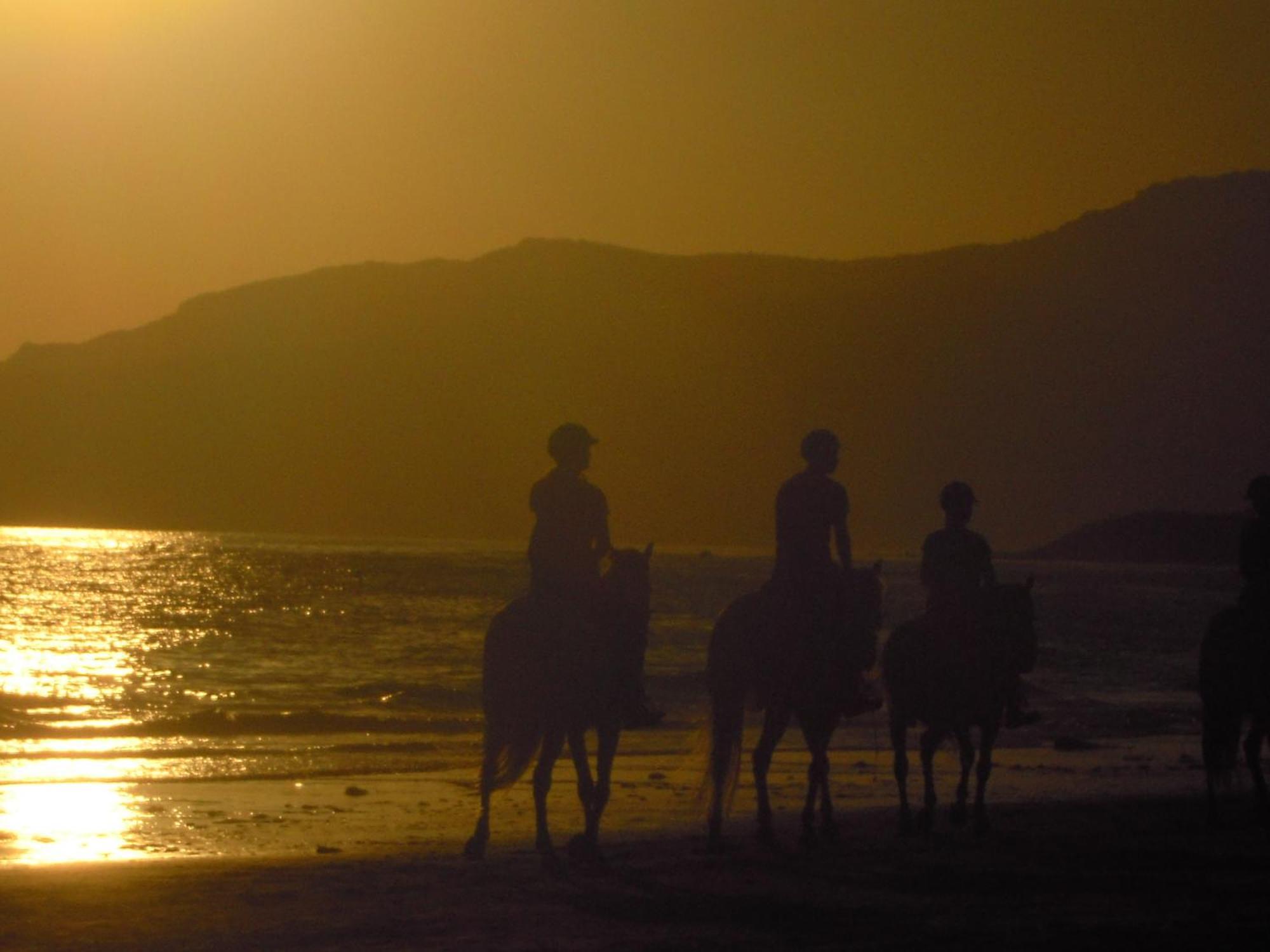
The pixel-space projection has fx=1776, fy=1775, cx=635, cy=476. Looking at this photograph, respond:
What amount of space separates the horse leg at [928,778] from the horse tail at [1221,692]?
1.74 m

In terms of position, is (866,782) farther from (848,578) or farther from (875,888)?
(875,888)

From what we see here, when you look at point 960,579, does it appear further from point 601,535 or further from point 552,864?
point 552,864

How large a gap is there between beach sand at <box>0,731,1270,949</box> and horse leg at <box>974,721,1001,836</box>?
0.12 m

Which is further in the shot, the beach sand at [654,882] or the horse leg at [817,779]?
the horse leg at [817,779]

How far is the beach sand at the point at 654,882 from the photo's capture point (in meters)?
7.61

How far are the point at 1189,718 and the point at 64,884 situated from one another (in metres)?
17.2

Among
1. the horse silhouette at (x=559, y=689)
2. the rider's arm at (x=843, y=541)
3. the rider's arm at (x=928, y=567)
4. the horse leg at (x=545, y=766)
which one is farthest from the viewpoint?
the rider's arm at (x=928, y=567)

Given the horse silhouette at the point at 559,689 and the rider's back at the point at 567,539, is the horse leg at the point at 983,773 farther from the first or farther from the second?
the rider's back at the point at 567,539

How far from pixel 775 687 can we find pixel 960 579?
1.56 m

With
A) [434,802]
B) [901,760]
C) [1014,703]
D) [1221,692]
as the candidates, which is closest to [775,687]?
[901,760]

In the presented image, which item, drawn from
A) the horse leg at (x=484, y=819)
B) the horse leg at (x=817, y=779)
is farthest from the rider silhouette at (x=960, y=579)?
the horse leg at (x=484, y=819)

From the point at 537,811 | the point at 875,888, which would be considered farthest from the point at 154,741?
the point at 875,888

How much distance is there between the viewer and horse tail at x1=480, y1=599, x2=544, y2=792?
985 centimetres

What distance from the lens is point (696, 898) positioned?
28.2ft
